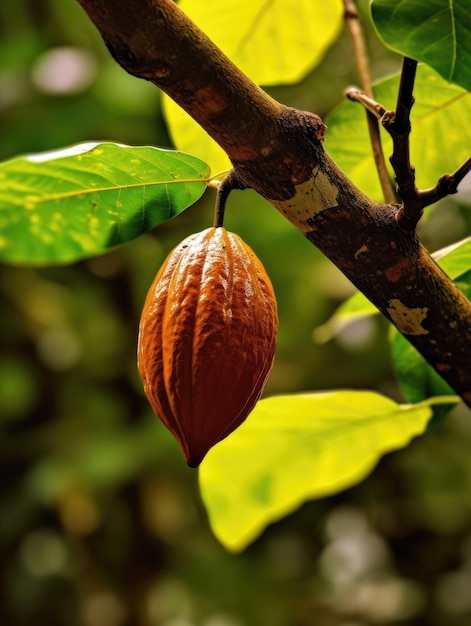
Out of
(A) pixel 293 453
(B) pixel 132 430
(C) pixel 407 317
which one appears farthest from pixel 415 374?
(B) pixel 132 430

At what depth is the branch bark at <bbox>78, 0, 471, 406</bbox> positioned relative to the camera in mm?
319

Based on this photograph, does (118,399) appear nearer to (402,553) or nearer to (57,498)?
(57,498)

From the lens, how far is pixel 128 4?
12.1 inches

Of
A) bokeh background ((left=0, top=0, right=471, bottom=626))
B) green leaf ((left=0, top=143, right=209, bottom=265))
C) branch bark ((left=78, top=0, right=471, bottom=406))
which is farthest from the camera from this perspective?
bokeh background ((left=0, top=0, right=471, bottom=626))

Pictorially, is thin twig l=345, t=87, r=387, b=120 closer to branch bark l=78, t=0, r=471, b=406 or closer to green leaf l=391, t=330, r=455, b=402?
branch bark l=78, t=0, r=471, b=406

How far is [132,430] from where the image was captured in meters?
1.99

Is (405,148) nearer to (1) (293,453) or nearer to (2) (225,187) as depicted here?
(2) (225,187)

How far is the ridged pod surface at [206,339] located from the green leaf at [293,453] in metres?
0.26

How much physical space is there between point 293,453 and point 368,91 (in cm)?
32

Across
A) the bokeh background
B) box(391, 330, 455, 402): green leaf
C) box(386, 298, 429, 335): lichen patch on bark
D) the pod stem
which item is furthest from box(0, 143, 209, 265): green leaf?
the bokeh background

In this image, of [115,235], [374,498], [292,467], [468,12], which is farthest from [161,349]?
[374,498]

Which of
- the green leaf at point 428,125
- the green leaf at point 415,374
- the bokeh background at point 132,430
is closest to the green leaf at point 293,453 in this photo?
the green leaf at point 415,374

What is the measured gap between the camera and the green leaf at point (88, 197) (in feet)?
1.39

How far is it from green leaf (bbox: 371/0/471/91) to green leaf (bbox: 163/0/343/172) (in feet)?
0.78
